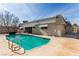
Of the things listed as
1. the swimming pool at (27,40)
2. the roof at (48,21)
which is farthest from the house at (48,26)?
the swimming pool at (27,40)

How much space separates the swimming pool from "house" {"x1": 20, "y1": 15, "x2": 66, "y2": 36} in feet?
0.39

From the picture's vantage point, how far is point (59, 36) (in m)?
3.30

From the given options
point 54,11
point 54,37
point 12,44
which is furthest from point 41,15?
point 12,44

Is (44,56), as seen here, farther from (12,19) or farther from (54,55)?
(12,19)

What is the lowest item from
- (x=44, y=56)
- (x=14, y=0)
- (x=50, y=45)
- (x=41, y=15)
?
(x=44, y=56)

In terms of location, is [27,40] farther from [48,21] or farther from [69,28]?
[69,28]

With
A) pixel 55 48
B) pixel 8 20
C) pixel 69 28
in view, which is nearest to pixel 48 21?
pixel 69 28

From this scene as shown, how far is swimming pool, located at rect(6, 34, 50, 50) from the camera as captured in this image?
10.7 feet

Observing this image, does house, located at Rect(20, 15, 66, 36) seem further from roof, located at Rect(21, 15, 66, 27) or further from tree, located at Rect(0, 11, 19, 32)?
tree, located at Rect(0, 11, 19, 32)

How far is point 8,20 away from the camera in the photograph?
327cm

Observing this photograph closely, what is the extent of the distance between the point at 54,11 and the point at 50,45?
651 mm

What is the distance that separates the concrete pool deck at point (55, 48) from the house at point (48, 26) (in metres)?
0.13

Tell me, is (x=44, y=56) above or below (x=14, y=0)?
below

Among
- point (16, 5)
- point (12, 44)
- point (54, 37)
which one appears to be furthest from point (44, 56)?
point (16, 5)
